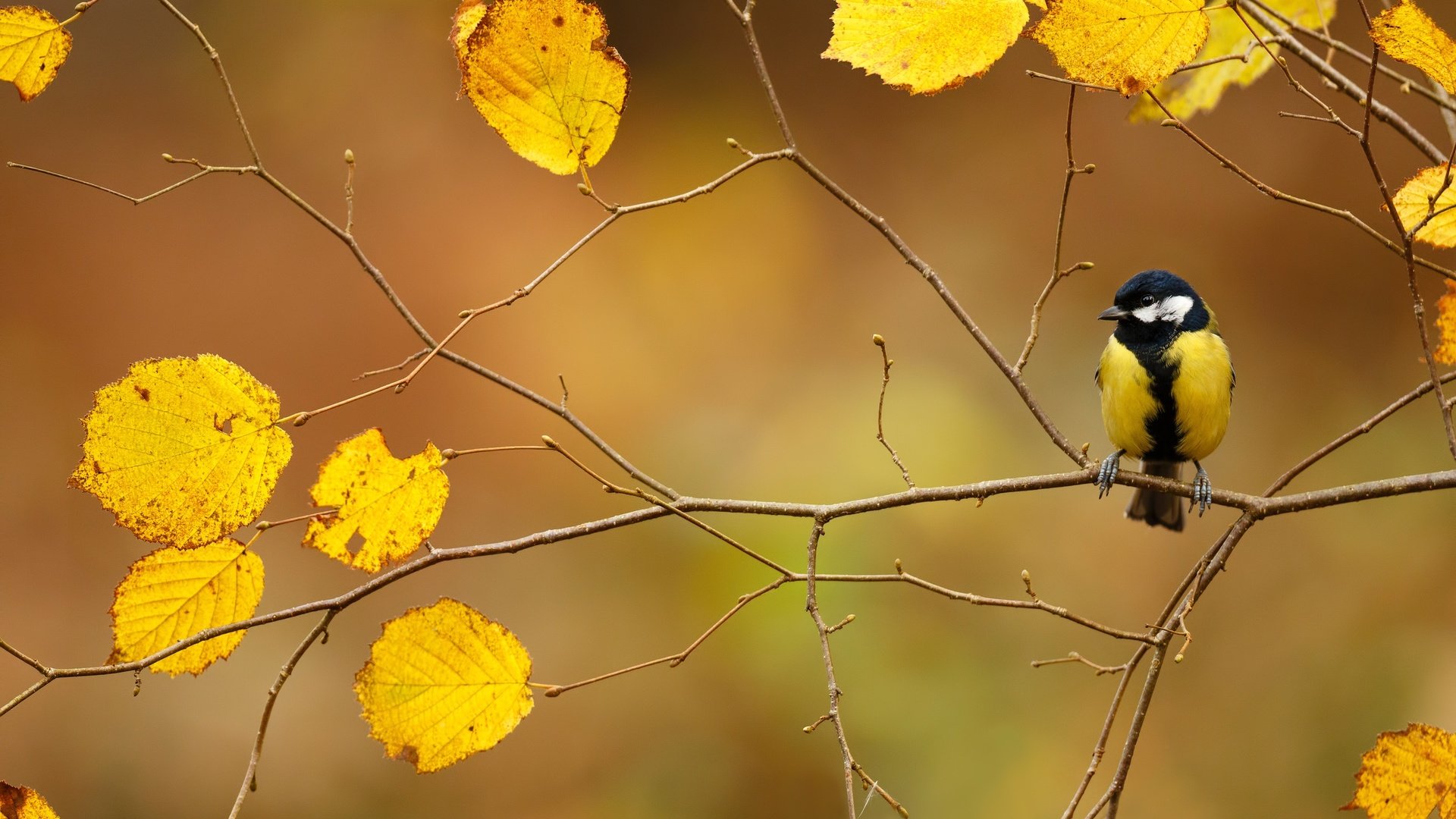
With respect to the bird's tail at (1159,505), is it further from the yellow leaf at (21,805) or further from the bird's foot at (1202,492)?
the yellow leaf at (21,805)

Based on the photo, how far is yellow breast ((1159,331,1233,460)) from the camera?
2195mm

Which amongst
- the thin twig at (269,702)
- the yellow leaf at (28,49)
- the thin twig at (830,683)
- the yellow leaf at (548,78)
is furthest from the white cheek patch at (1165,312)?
the yellow leaf at (28,49)

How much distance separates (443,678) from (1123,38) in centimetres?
101

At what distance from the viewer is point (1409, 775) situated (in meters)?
A: 1.10

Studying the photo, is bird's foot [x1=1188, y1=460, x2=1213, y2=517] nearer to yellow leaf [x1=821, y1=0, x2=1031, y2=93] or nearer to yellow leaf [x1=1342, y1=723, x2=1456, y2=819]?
yellow leaf [x1=1342, y1=723, x2=1456, y2=819]

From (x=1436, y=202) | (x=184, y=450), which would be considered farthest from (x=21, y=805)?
(x=1436, y=202)

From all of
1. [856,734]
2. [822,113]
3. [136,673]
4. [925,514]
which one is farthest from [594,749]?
[822,113]

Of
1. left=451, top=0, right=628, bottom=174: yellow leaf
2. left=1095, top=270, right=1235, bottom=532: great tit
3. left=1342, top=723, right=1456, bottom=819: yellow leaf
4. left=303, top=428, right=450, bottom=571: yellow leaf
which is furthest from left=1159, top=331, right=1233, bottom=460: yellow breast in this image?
left=303, top=428, right=450, bottom=571: yellow leaf

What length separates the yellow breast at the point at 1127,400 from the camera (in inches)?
88.4

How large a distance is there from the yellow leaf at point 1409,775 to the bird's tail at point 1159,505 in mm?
1520

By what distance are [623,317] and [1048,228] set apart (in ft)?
8.19

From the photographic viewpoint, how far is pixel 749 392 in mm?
5719

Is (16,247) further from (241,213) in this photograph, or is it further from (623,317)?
(623,317)

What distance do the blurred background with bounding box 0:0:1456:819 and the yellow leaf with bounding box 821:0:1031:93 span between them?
3.48 metres
